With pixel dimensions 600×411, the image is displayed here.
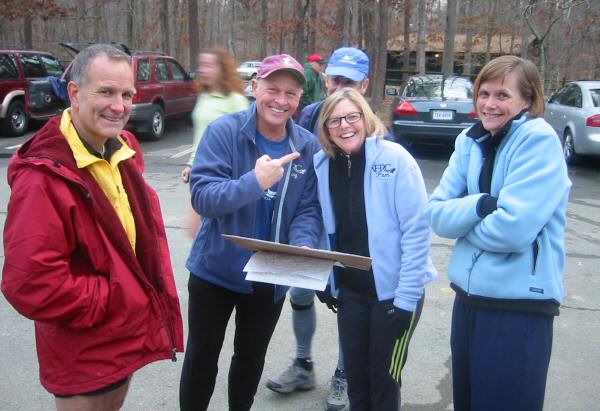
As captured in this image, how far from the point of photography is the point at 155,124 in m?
12.9

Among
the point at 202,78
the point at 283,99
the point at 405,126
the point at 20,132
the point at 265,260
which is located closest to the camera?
the point at 265,260

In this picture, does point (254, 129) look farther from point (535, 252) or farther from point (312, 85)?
point (312, 85)

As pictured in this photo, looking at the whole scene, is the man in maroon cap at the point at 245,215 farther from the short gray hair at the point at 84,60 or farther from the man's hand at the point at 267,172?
the short gray hair at the point at 84,60

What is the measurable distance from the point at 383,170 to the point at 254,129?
0.59 m

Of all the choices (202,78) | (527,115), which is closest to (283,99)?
(527,115)

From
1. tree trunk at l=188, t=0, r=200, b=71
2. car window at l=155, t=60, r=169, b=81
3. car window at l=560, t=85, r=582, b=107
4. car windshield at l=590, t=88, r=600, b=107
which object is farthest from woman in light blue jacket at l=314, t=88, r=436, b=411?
tree trunk at l=188, t=0, r=200, b=71

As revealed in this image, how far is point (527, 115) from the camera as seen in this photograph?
2.09 m

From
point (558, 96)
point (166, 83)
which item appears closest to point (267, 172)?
point (558, 96)

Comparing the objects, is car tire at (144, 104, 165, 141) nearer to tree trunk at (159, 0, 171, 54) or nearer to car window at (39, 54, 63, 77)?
car window at (39, 54, 63, 77)

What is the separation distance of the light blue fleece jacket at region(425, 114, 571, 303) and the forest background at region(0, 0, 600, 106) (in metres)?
3.97

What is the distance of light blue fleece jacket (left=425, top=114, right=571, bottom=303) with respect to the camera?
1.95 metres

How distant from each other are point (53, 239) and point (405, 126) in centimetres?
939

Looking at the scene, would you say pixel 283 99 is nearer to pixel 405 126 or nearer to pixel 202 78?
pixel 202 78

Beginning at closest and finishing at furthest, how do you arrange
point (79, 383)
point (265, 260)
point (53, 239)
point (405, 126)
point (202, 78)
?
point (53, 239) < point (79, 383) < point (265, 260) < point (202, 78) < point (405, 126)
